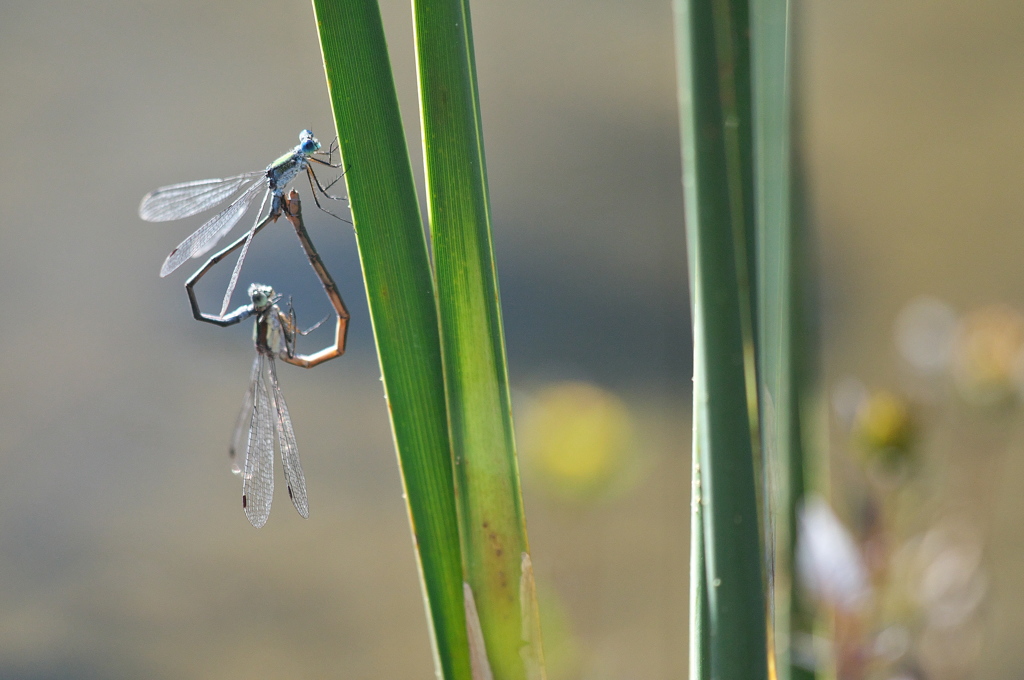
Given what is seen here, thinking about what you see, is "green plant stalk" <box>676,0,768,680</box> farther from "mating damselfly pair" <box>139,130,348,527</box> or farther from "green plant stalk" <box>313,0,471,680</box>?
"mating damselfly pair" <box>139,130,348,527</box>

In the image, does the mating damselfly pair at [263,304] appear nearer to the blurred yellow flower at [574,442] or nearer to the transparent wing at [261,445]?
the transparent wing at [261,445]

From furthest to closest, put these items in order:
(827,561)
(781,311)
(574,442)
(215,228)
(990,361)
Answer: (574,442)
(990,361)
(215,228)
(827,561)
(781,311)

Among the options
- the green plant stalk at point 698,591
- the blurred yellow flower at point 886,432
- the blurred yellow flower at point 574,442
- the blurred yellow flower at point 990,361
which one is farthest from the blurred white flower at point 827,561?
the blurred yellow flower at point 574,442

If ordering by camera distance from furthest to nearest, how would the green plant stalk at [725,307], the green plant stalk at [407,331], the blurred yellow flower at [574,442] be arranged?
the blurred yellow flower at [574,442] → the green plant stalk at [407,331] → the green plant stalk at [725,307]

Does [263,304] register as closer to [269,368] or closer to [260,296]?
[260,296]

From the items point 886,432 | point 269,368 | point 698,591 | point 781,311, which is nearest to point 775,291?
point 781,311
